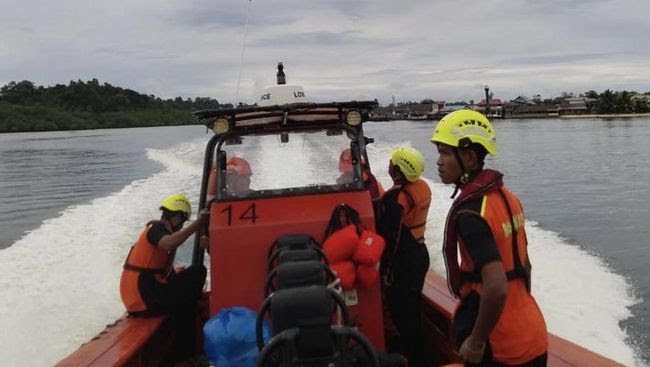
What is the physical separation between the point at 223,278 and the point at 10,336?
10.1ft

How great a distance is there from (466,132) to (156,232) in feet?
7.56

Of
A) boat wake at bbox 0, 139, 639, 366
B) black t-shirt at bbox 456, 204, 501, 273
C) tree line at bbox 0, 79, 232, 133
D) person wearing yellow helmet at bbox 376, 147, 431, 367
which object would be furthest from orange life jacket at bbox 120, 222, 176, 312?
tree line at bbox 0, 79, 232, 133

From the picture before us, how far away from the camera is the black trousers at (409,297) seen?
3686mm

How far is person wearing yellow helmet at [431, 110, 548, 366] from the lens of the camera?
75.6 inches

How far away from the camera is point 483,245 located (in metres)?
1.88

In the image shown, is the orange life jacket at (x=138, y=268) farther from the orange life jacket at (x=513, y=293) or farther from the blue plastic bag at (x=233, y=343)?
the orange life jacket at (x=513, y=293)

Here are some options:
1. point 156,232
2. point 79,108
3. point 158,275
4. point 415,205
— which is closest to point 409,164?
point 415,205

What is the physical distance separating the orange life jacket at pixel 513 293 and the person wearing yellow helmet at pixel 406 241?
161 centimetres

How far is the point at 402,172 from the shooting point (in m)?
3.66

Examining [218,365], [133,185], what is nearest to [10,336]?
[218,365]

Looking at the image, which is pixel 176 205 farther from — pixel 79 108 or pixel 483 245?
pixel 79 108

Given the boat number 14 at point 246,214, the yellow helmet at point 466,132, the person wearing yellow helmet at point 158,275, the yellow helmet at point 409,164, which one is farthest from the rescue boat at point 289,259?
the yellow helmet at point 466,132

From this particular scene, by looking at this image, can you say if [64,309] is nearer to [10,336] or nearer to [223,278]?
[10,336]

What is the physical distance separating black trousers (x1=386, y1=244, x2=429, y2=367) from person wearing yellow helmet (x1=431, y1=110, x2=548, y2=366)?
1570mm
